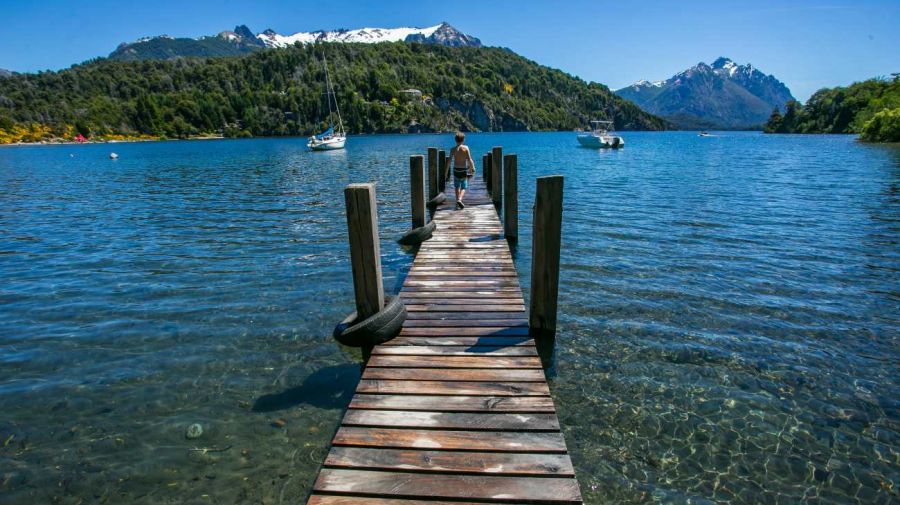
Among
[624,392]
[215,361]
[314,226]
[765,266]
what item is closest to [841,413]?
[624,392]

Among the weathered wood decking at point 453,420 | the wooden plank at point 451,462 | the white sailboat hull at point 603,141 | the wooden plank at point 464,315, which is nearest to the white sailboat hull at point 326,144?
the white sailboat hull at point 603,141

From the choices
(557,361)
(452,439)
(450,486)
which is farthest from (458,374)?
(557,361)

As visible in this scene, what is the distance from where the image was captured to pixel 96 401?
611 cm

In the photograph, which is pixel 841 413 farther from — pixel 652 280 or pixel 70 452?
pixel 70 452

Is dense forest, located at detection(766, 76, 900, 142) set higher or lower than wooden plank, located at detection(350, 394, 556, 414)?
higher

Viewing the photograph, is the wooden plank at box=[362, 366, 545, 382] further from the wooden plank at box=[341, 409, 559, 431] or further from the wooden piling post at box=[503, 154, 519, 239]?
the wooden piling post at box=[503, 154, 519, 239]

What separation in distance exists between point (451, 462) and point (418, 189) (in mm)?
10583

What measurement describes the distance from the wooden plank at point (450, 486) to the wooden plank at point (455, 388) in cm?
116

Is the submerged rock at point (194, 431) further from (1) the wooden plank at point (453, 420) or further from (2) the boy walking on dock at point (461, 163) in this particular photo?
(2) the boy walking on dock at point (461, 163)

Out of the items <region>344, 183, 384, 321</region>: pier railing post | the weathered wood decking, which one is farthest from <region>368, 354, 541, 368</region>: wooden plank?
<region>344, 183, 384, 321</region>: pier railing post

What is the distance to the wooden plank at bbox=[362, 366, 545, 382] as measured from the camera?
16.0 ft

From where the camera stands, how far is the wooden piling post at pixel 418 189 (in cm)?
1321

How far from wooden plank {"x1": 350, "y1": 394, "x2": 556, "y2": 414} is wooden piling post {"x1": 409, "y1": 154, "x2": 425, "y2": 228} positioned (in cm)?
906

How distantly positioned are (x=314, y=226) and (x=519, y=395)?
14.0 meters
